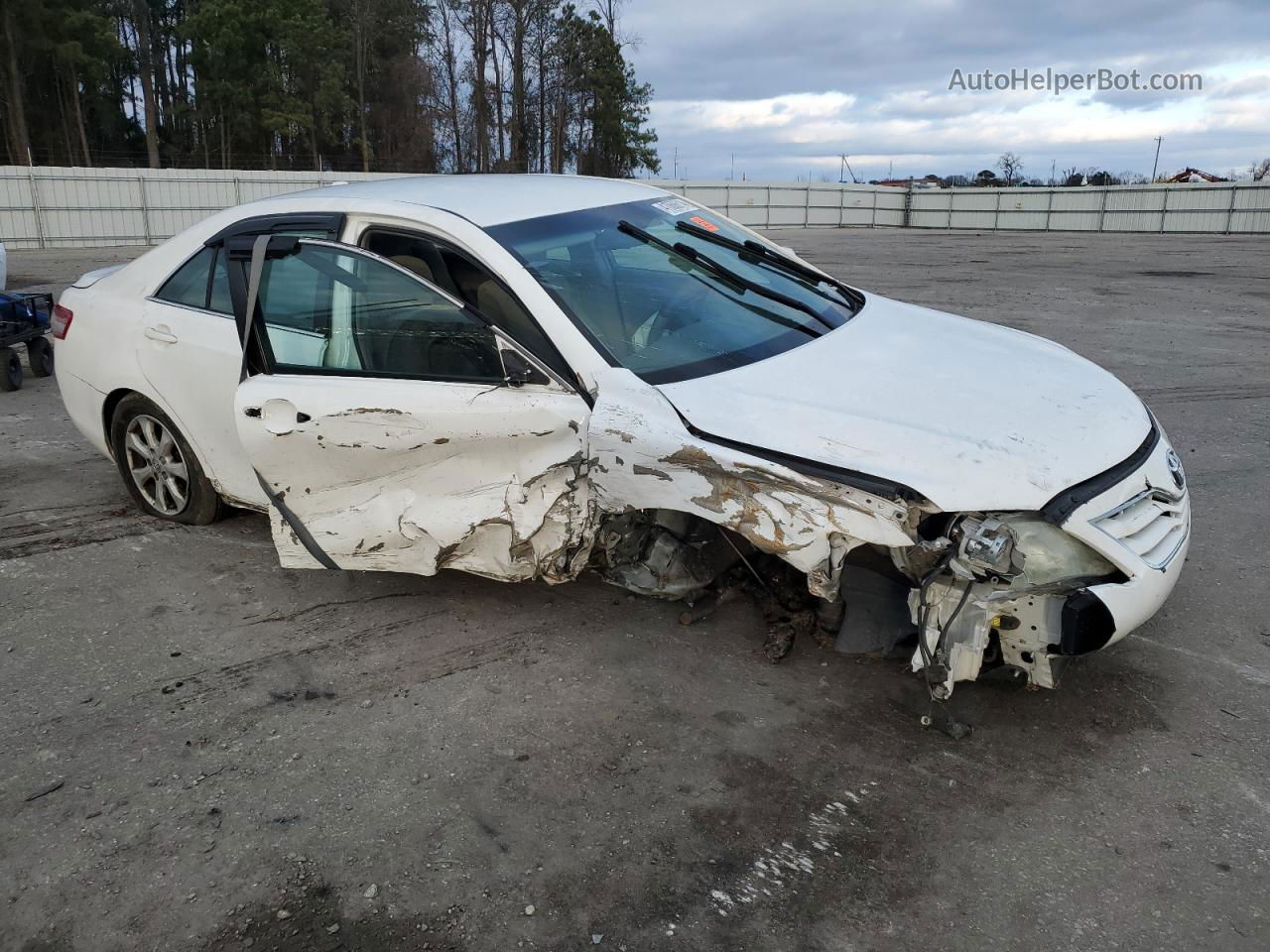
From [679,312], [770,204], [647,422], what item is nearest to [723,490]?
[647,422]

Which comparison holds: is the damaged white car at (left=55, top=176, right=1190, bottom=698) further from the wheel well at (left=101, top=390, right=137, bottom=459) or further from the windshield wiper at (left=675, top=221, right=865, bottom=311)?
the wheel well at (left=101, top=390, right=137, bottom=459)

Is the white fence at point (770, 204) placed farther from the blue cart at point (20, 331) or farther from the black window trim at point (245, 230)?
the black window trim at point (245, 230)

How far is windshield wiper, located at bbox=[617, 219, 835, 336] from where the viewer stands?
395 cm

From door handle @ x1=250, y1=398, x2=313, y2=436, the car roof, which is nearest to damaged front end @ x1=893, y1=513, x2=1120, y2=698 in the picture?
the car roof

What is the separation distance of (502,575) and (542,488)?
0.41m

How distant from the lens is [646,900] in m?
2.35

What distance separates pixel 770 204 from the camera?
4259 centimetres

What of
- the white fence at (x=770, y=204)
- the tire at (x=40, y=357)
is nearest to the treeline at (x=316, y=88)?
the white fence at (x=770, y=204)

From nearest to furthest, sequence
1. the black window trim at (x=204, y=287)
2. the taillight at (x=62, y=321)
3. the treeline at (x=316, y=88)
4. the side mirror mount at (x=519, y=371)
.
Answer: the side mirror mount at (x=519, y=371) < the black window trim at (x=204, y=287) < the taillight at (x=62, y=321) < the treeline at (x=316, y=88)

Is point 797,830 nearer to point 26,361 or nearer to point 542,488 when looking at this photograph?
point 542,488

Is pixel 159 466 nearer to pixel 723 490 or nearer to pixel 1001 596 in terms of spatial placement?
pixel 723 490

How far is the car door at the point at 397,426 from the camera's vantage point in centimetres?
328

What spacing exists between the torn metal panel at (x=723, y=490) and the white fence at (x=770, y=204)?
22.1 metres

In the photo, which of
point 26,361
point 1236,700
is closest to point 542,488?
point 1236,700
